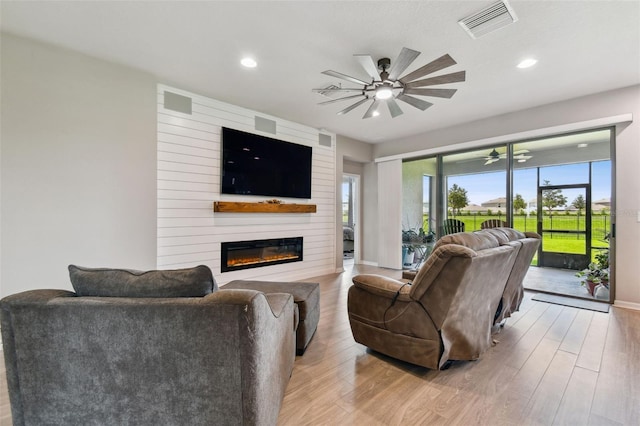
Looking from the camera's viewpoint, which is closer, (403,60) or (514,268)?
(403,60)

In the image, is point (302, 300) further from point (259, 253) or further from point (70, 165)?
point (70, 165)

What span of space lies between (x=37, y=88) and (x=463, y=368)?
454 centimetres

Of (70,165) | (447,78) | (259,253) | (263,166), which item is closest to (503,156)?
(447,78)

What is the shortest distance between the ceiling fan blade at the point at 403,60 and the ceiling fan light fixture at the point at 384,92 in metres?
0.11

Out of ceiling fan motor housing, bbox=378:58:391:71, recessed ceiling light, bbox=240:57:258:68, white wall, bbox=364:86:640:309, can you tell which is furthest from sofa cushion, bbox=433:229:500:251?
white wall, bbox=364:86:640:309

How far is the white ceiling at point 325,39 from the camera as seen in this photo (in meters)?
2.22

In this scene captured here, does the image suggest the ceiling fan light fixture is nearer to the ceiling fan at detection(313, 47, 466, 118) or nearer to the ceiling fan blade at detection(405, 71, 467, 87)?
the ceiling fan at detection(313, 47, 466, 118)

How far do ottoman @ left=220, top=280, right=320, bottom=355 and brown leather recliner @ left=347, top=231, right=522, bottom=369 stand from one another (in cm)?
37

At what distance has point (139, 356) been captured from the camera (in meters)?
1.19

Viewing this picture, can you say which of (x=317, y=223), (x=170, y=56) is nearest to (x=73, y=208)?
(x=170, y=56)

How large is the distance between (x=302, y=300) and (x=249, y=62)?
2557mm

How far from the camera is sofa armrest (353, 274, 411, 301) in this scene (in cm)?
209

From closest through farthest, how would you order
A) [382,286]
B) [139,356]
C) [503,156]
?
[139,356], [382,286], [503,156]

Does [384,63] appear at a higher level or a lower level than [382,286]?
higher
